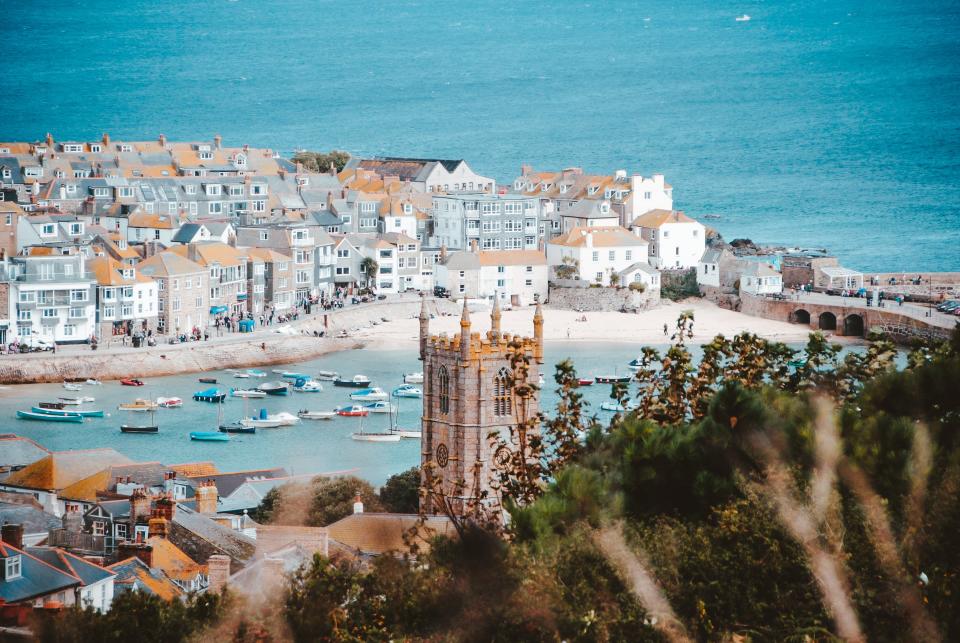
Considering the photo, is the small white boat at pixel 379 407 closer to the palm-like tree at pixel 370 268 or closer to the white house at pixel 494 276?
the white house at pixel 494 276

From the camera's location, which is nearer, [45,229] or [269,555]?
[269,555]

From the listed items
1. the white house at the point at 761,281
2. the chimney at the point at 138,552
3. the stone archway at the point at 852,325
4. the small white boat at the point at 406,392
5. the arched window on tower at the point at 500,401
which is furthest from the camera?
the white house at the point at 761,281

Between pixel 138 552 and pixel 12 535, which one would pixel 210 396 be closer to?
pixel 138 552

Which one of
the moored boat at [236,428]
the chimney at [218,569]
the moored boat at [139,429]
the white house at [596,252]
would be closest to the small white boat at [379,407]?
the moored boat at [236,428]

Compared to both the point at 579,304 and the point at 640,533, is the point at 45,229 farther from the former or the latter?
the point at 640,533

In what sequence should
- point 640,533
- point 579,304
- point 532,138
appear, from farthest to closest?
point 532,138
point 579,304
point 640,533

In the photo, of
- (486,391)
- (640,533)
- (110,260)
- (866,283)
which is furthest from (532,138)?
(640,533)

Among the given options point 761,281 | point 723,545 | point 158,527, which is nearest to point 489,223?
point 761,281
